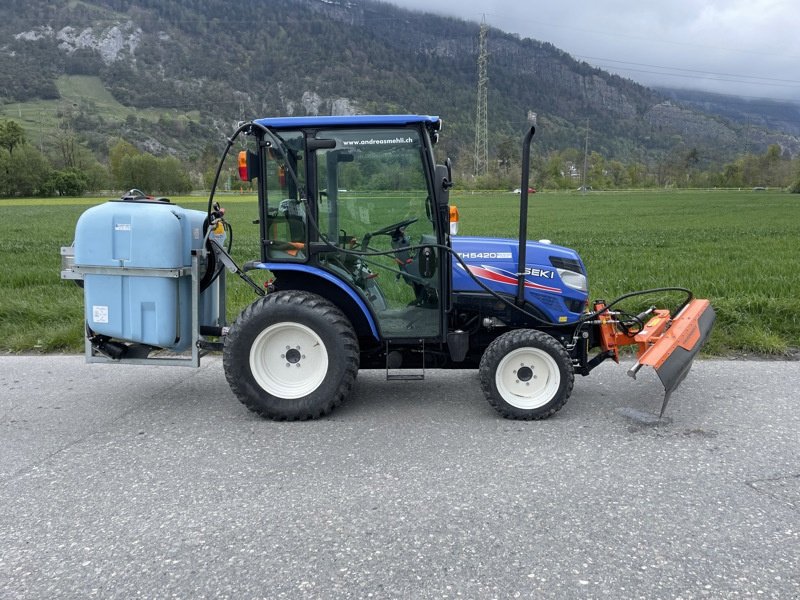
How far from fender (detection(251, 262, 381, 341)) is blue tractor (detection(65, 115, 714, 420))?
13 mm

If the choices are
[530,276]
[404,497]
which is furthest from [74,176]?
[404,497]

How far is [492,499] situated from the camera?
326 centimetres

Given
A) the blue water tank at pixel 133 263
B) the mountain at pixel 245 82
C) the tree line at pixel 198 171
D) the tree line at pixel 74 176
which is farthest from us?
the mountain at pixel 245 82

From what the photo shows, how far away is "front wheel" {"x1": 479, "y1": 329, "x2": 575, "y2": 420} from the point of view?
14.3 ft

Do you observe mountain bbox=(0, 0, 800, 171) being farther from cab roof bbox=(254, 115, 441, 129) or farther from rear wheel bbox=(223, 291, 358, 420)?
rear wheel bbox=(223, 291, 358, 420)

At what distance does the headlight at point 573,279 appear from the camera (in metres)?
4.74

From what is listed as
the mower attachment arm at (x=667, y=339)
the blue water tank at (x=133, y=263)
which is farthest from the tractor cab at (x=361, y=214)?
the mower attachment arm at (x=667, y=339)

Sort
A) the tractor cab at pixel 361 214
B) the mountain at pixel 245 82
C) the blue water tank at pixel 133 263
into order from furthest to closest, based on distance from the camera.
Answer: the mountain at pixel 245 82
the blue water tank at pixel 133 263
the tractor cab at pixel 361 214

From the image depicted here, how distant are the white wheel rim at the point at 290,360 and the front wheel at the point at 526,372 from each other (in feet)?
3.75

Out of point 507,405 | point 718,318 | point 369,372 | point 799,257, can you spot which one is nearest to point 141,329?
point 369,372

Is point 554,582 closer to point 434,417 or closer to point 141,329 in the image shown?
point 434,417

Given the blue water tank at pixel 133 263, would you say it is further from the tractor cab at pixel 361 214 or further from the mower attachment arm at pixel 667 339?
the mower attachment arm at pixel 667 339

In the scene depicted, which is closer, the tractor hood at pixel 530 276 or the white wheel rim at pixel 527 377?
the white wheel rim at pixel 527 377

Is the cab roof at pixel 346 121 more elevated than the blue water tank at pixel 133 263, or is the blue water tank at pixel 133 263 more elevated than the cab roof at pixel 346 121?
the cab roof at pixel 346 121
